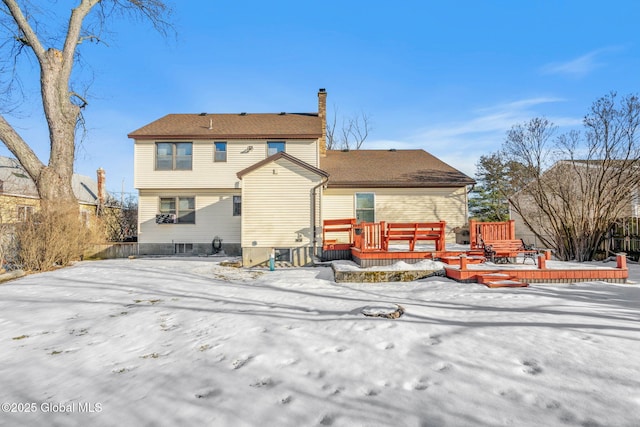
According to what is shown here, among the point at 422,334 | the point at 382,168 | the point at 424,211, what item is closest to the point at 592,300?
the point at 422,334

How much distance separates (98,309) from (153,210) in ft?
38.5

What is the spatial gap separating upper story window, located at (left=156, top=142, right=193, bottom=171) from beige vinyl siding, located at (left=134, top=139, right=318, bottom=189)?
210mm

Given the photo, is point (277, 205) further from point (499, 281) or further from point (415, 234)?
point (499, 281)

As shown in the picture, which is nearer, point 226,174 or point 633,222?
point 633,222

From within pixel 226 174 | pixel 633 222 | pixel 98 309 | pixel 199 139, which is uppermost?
pixel 199 139

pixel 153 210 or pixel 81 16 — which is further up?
pixel 81 16

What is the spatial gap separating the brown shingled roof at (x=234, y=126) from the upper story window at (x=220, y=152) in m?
0.37

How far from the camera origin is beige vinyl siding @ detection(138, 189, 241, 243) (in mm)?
16531

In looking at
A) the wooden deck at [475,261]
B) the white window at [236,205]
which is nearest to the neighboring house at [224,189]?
the white window at [236,205]

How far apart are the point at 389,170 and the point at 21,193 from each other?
20.9 meters

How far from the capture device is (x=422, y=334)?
4148 mm

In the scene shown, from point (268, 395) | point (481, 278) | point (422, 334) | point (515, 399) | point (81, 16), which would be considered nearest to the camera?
point (515, 399)

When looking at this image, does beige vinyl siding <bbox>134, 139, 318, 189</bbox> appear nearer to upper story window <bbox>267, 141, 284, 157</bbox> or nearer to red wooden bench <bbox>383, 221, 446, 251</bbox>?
upper story window <bbox>267, 141, 284, 157</bbox>

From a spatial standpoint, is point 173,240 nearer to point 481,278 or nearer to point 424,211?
Result: point 424,211
